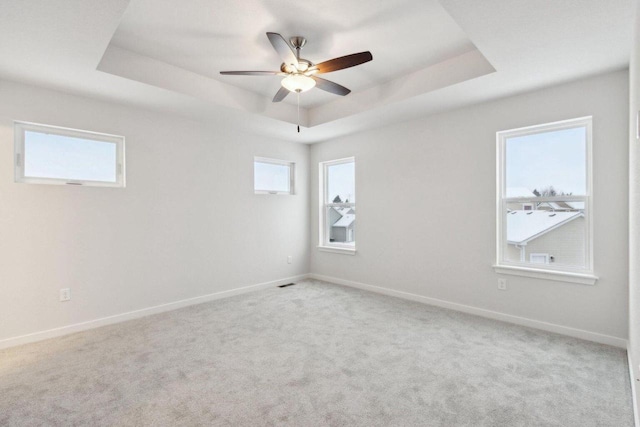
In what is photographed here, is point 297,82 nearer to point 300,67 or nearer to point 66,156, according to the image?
point 300,67

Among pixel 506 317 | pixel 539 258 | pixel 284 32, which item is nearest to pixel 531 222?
pixel 539 258

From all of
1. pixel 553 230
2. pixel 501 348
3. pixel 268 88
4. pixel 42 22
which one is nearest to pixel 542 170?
pixel 553 230

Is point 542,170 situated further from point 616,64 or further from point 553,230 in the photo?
point 616,64

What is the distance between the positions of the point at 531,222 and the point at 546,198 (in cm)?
29

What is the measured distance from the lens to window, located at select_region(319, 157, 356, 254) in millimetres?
5074

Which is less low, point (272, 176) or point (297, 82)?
point (297, 82)

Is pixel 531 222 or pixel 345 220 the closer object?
pixel 531 222

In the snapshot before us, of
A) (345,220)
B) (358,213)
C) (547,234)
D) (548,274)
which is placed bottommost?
(548,274)

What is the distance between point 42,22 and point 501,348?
4194mm

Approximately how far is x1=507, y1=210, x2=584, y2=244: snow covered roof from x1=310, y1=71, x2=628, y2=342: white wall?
191 millimetres

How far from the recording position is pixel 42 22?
2.01 metres

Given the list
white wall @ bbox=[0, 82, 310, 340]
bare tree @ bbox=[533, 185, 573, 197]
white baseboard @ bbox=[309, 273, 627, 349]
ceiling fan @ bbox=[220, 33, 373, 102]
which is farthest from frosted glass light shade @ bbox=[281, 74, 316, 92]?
white baseboard @ bbox=[309, 273, 627, 349]

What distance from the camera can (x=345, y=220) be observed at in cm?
521

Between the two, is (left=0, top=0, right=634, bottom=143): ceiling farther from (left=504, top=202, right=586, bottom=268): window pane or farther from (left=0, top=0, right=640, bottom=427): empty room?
(left=504, top=202, right=586, bottom=268): window pane
